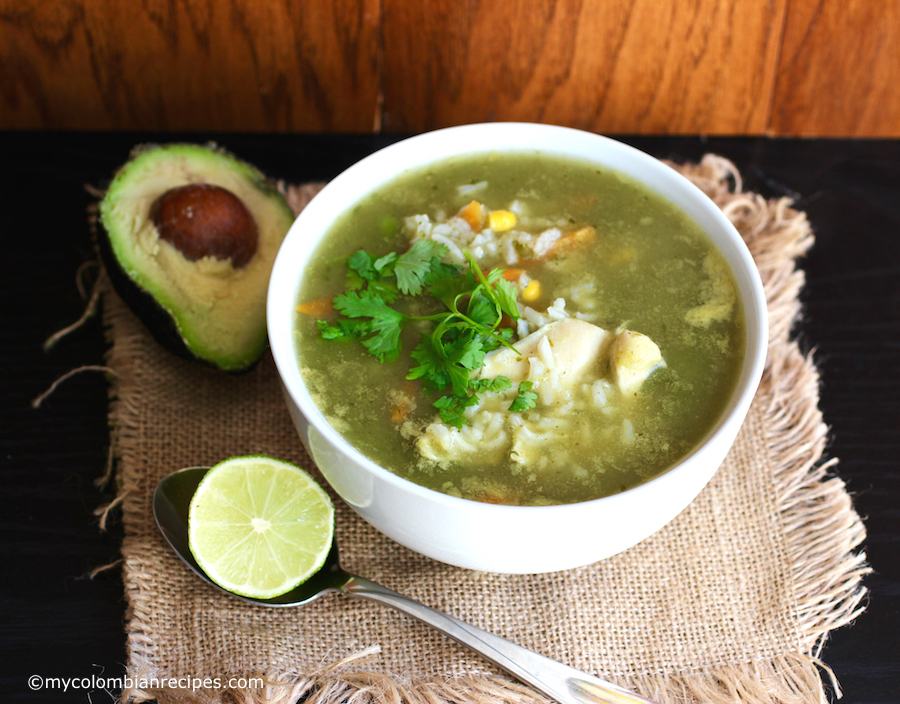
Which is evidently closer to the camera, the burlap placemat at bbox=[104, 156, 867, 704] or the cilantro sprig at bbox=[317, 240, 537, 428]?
the cilantro sprig at bbox=[317, 240, 537, 428]

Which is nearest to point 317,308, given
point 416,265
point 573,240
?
point 416,265

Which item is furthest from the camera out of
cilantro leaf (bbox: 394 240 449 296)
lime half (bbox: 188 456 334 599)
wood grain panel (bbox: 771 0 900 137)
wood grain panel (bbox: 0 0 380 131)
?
wood grain panel (bbox: 771 0 900 137)

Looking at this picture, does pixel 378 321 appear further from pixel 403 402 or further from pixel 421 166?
pixel 421 166

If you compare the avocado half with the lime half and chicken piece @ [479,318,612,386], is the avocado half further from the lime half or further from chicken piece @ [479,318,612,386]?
chicken piece @ [479,318,612,386]

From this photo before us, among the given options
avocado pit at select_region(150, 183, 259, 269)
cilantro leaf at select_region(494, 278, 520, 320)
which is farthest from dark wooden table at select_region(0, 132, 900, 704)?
cilantro leaf at select_region(494, 278, 520, 320)

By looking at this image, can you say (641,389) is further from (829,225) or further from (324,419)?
(829,225)

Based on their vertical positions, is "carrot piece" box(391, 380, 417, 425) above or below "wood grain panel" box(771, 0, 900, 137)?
below
